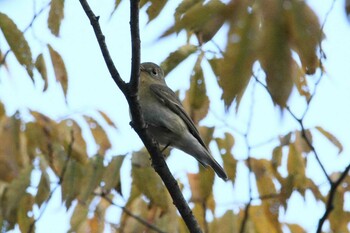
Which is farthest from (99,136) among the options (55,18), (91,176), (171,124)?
(55,18)

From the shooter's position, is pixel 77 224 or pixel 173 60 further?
pixel 77 224

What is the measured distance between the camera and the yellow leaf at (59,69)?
384cm

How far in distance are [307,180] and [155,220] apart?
3.39ft

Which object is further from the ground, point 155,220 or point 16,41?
point 16,41

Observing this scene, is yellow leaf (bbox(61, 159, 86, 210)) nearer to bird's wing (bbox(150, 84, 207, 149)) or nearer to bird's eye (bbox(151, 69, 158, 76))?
bird's wing (bbox(150, 84, 207, 149))

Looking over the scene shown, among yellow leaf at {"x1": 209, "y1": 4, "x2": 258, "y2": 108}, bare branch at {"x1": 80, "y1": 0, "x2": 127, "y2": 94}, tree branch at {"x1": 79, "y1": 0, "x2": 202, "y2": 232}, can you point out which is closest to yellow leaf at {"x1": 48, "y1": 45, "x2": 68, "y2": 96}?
tree branch at {"x1": 79, "y1": 0, "x2": 202, "y2": 232}

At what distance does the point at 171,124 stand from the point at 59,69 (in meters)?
1.42

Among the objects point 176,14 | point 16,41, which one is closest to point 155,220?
point 16,41

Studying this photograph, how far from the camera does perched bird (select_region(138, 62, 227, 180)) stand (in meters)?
4.97

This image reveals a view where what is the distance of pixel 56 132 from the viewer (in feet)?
14.5

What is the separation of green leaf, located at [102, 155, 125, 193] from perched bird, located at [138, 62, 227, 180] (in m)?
1.14

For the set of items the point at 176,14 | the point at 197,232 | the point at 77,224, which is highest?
the point at 176,14

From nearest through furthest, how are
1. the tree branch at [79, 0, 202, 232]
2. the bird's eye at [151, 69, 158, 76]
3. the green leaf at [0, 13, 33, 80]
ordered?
the tree branch at [79, 0, 202, 232] < the green leaf at [0, 13, 33, 80] < the bird's eye at [151, 69, 158, 76]

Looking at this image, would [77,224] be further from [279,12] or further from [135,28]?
[279,12]
